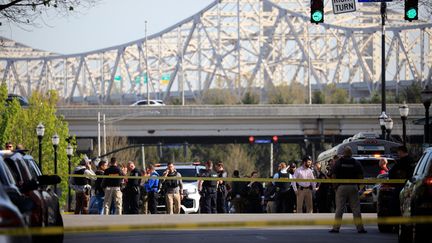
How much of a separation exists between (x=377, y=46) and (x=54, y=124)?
96.7 meters

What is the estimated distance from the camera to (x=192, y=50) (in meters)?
194

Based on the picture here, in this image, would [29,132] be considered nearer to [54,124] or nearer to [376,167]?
[54,124]

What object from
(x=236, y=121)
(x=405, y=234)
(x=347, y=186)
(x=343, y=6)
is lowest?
(x=405, y=234)

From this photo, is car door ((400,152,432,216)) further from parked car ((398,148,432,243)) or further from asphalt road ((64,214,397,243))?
asphalt road ((64,214,397,243))

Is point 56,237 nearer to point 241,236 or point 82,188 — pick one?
point 241,236

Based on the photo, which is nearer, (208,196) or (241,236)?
(241,236)

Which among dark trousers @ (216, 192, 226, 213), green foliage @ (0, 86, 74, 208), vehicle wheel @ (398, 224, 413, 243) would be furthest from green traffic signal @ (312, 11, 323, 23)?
green foliage @ (0, 86, 74, 208)

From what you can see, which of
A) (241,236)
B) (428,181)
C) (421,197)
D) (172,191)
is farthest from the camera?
(172,191)

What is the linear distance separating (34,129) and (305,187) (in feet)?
182

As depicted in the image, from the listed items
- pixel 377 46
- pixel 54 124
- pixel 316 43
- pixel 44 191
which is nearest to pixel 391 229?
pixel 44 191

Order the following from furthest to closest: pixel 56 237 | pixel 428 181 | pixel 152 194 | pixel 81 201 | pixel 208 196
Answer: pixel 81 201, pixel 208 196, pixel 152 194, pixel 56 237, pixel 428 181

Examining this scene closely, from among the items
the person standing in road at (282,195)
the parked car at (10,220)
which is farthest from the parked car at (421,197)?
the person standing in road at (282,195)

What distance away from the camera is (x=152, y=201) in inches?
1435

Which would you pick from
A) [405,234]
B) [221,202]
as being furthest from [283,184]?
[405,234]
